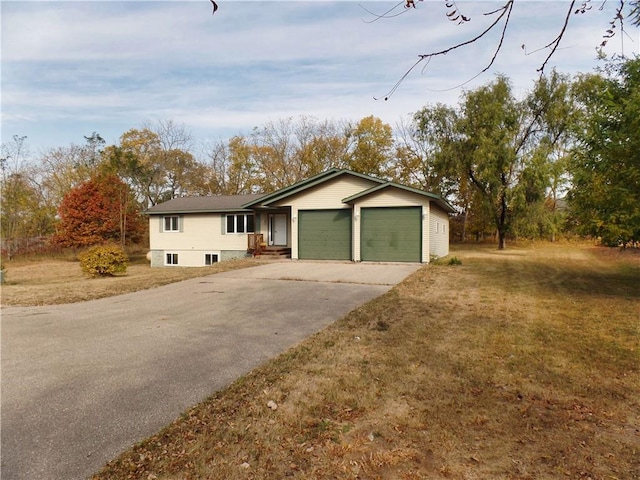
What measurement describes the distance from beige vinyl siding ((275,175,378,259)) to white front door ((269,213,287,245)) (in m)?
3.32

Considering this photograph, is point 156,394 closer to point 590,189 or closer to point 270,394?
point 270,394

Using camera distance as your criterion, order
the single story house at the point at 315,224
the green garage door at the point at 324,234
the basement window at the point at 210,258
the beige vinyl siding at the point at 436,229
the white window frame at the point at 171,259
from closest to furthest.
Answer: the single story house at the point at 315,224
the beige vinyl siding at the point at 436,229
the green garage door at the point at 324,234
the basement window at the point at 210,258
the white window frame at the point at 171,259

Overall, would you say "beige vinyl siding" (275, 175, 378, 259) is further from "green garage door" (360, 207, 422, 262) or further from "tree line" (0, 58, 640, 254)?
"tree line" (0, 58, 640, 254)

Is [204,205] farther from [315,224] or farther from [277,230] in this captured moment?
[315,224]

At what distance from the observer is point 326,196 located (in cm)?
1902

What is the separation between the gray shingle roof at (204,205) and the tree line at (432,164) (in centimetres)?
306

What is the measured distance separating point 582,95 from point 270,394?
32.4 metres

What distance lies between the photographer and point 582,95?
87.8 ft

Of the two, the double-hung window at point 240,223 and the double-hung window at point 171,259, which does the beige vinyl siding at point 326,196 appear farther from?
the double-hung window at point 171,259

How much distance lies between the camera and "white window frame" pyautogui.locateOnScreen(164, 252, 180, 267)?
24.3m

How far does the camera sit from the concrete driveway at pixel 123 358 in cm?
289

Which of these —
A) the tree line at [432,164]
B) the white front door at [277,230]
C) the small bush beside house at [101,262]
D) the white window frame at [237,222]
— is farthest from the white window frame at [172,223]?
the small bush beside house at [101,262]

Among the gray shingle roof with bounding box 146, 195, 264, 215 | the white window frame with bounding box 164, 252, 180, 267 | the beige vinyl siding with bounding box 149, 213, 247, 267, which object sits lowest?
the white window frame with bounding box 164, 252, 180, 267

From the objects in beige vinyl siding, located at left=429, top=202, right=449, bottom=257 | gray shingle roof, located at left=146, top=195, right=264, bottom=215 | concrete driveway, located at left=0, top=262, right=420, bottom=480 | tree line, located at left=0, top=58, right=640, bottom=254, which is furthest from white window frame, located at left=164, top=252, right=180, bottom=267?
beige vinyl siding, located at left=429, top=202, right=449, bottom=257
